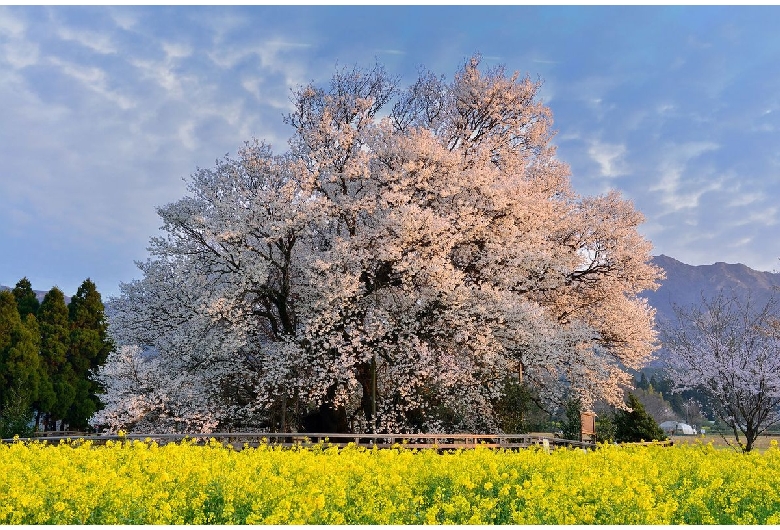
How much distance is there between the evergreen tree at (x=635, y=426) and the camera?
2847 cm

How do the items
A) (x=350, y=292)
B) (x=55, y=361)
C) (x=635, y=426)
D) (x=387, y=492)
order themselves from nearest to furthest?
(x=387, y=492), (x=350, y=292), (x=635, y=426), (x=55, y=361)

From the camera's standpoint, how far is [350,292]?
20688 millimetres

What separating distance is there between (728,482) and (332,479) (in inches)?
223

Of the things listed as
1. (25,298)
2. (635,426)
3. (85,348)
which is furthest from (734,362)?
(25,298)

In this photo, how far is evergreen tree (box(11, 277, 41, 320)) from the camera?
1893 inches

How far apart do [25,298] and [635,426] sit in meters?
41.8

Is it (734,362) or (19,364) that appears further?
(19,364)

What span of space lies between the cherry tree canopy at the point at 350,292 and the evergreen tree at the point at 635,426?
296cm

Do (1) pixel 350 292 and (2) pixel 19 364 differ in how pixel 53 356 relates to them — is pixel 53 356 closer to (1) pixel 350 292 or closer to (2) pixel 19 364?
(2) pixel 19 364

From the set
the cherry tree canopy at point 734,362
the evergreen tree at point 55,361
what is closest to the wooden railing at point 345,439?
the cherry tree canopy at point 734,362

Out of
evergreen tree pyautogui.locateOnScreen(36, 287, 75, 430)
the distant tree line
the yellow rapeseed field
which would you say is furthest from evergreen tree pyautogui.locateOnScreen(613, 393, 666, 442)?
evergreen tree pyautogui.locateOnScreen(36, 287, 75, 430)

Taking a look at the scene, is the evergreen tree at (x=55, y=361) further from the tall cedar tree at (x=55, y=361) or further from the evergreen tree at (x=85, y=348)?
the evergreen tree at (x=85, y=348)

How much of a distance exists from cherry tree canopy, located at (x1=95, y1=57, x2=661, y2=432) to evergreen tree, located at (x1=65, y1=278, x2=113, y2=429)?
18.4 metres

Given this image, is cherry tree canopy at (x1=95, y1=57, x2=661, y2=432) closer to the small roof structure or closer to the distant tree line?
the distant tree line
